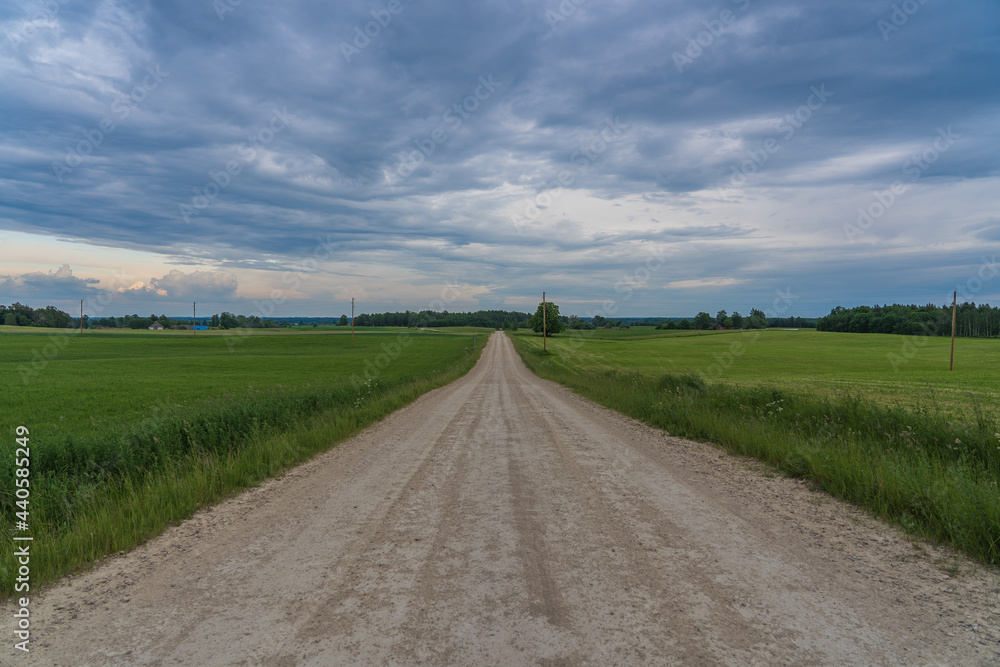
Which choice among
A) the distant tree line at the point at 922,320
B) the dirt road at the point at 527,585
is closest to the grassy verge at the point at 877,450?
the dirt road at the point at 527,585

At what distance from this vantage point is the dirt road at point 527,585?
3.16 m

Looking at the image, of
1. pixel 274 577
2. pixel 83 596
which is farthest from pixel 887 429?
pixel 83 596

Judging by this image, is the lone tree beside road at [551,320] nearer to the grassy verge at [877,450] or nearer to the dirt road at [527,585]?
the grassy verge at [877,450]

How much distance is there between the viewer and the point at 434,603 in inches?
146

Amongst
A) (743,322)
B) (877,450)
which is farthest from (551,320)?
(877,450)

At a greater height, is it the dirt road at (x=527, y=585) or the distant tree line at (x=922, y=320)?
the distant tree line at (x=922, y=320)

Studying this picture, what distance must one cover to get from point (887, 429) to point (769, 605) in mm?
7584

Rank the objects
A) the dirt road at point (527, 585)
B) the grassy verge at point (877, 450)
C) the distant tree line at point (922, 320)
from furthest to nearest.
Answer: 1. the distant tree line at point (922, 320)
2. the grassy verge at point (877, 450)
3. the dirt road at point (527, 585)

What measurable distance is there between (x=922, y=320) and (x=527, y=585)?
12985 centimetres

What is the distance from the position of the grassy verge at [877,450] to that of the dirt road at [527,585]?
1.57ft

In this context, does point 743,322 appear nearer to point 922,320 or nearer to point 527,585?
point 922,320

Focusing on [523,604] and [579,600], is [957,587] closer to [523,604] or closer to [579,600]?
[579,600]

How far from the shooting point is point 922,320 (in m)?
97.9

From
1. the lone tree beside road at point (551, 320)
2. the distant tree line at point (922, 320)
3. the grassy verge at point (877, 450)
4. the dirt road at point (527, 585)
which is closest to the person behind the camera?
the dirt road at point (527, 585)
